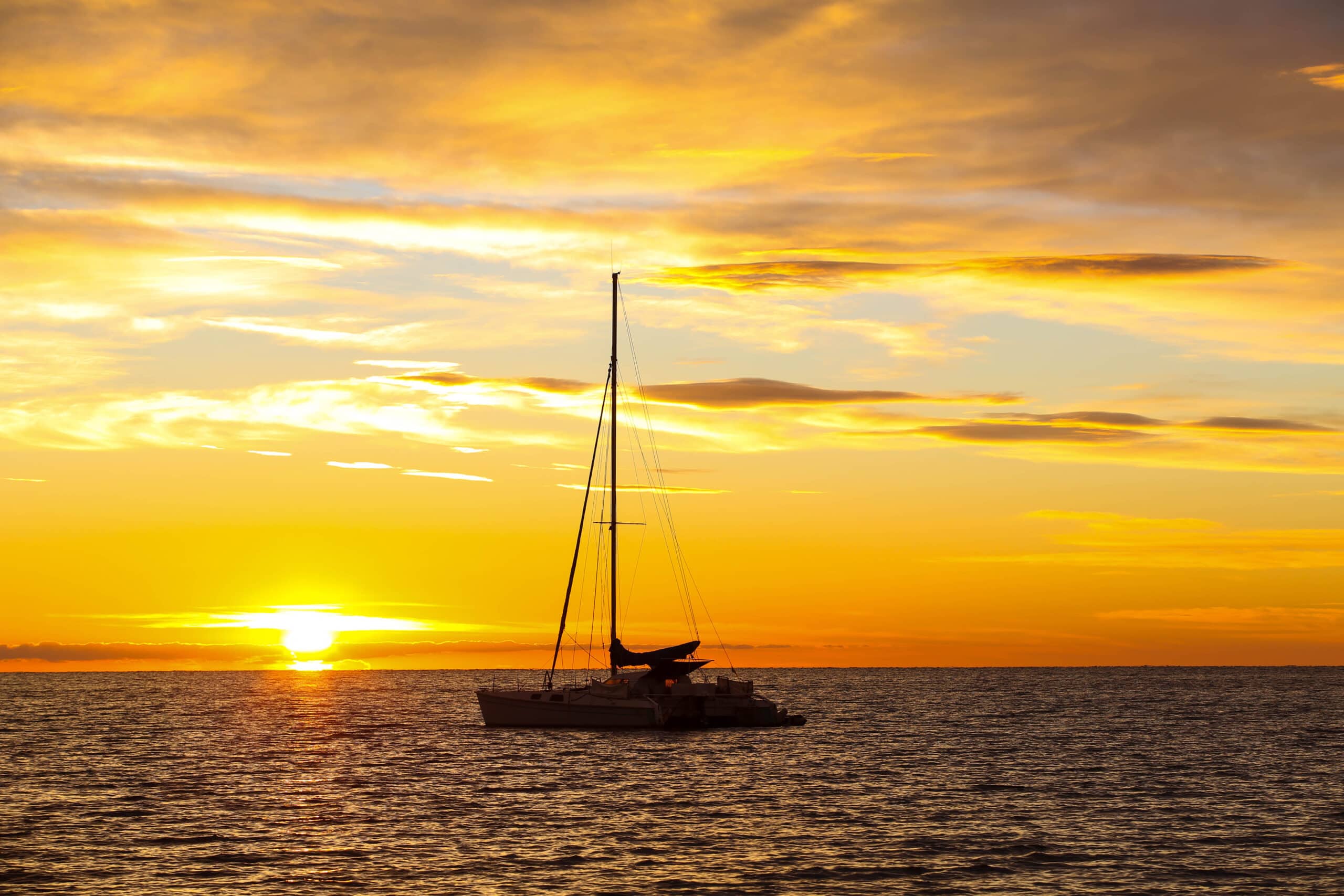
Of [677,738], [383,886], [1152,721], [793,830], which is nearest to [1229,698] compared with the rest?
[1152,721]

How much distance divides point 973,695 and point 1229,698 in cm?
3458

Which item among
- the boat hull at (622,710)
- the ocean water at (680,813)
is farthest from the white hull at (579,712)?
the ocean water at (680,813)

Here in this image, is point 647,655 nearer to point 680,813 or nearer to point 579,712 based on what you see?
point 579,712

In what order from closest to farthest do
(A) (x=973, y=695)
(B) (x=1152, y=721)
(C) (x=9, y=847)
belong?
(C) (x=9, y=847) < (B) (x=1152, y=721) < (A) (x=973, y=695)

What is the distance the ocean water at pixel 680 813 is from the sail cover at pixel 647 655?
5.55 metres

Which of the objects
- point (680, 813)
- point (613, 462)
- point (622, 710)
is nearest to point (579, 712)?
point (622, 710)

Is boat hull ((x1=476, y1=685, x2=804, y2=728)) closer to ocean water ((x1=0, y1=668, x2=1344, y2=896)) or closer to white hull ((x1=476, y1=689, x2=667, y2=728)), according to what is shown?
white hull ((x1=476, y1=689, x2=667, y2=728))

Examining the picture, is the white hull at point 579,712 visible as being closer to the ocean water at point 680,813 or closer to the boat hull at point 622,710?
the boat hull at point 622,710

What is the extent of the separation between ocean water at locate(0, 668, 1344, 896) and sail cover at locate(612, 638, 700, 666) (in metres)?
5.55

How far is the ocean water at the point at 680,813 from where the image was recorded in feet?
125

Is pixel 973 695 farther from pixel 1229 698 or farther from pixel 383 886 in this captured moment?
pixel 383 886

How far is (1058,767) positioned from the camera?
237ft

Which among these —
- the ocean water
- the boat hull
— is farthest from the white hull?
the ocean water

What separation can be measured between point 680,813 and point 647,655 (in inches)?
1186
